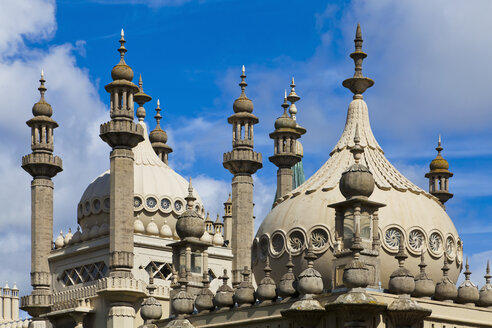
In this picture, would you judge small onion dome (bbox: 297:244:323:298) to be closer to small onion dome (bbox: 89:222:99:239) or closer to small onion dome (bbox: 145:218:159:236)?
small onion dome (bbox: 145:218:159:236)

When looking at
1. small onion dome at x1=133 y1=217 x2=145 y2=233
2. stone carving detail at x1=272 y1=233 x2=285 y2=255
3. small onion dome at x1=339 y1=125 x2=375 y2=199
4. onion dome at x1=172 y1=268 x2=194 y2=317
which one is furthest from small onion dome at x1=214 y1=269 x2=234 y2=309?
small onion dome at x1=133 y1=217 x2=145 y2=233

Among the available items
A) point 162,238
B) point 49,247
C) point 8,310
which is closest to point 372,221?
point 162,238

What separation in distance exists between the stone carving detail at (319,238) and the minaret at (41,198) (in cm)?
2284

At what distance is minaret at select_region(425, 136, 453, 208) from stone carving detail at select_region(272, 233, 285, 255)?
1463 cm

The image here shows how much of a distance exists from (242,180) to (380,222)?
1565 cm

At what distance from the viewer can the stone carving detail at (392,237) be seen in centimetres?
3644

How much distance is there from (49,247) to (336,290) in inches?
1087

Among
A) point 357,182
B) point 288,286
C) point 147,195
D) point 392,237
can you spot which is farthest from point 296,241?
point 147,195

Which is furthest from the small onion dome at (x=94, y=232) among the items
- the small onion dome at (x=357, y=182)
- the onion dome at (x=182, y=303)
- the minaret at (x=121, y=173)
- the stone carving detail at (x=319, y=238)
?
the small onion dome at (x=357, y=182)

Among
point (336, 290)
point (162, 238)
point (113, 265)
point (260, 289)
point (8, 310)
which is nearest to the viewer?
point (336, 290)

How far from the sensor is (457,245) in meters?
38.8

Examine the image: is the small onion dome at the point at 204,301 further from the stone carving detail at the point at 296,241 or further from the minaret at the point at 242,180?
the minaret at the point at 242,180

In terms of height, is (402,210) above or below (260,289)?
above

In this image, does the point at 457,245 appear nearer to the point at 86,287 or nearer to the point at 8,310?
the point at 86,287
